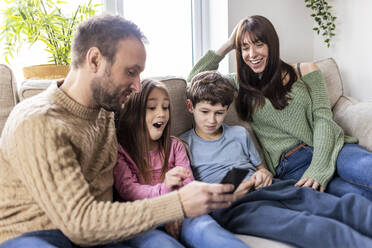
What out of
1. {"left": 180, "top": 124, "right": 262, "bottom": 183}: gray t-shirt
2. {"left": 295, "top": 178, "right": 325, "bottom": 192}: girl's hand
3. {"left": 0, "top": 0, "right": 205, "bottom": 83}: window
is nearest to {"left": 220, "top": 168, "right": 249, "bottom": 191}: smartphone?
{"left": 180, "top": 124, "right": 262, "bottom": 183}: gray t-shirt

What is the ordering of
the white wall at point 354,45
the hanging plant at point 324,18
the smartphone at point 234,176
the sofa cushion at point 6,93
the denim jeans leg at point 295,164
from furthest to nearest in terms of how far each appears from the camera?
the hanging plant at point 324,18, the white wall at point 354,45, the denim jeans leg at point 295,164, the sofa cushion at point 6,93, the smartphone at point 234,176

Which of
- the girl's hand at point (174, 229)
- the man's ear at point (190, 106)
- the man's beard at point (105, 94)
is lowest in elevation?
the girl's hand at point (174, 229)

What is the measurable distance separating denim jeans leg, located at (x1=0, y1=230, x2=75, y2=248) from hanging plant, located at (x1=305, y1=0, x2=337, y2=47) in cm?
219

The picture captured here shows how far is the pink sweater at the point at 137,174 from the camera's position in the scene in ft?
3.98

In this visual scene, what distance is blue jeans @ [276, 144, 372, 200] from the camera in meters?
1.41

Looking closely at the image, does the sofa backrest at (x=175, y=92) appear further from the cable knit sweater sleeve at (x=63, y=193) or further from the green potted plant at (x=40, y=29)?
the cable knit sweater sleeve at (x=63, y=193)

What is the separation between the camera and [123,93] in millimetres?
1026

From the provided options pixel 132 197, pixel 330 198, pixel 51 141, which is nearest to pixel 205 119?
pixel 132 197

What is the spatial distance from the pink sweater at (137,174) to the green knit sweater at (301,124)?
0.49 m

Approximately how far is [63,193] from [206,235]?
439 millimetres

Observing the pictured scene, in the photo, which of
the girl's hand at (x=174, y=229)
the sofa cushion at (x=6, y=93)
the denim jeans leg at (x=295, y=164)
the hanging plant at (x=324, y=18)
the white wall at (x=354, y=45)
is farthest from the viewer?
the hanging plant at (x=324, y=18)

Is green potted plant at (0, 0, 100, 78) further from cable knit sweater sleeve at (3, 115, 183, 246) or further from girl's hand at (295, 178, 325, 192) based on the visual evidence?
girl's hand at (295, 178, 325, 192)

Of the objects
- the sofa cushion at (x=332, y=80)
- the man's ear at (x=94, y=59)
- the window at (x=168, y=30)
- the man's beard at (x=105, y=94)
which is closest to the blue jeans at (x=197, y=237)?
the man's beard at (x=105, y=94)

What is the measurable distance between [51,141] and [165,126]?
628 mm
